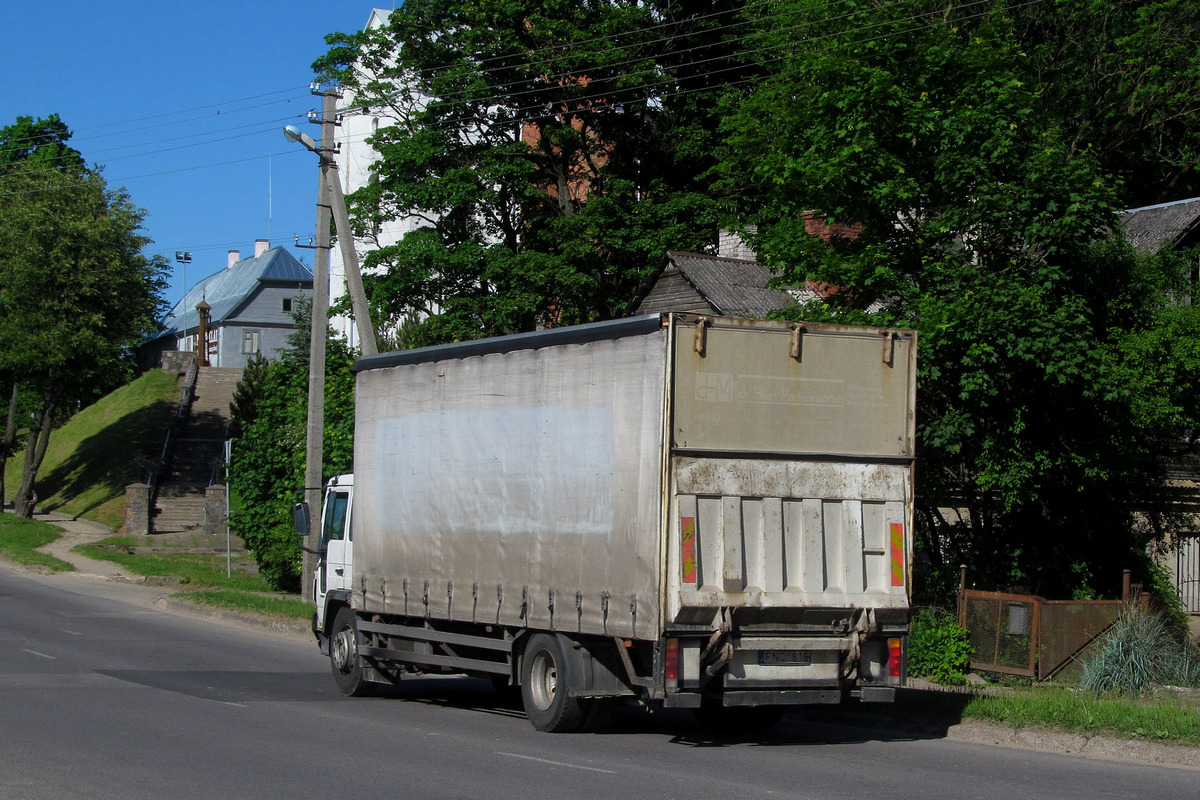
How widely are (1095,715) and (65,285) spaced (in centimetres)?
3951

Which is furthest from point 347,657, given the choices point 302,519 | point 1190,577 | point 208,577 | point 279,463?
point 1190,577

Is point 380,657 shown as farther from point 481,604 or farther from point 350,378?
point 350,378

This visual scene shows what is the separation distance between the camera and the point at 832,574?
988 centimetres

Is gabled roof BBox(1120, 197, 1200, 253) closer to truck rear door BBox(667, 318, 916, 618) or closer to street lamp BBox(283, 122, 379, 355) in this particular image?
street lamp BBox(283, 122, 379, 355)

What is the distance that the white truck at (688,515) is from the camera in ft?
31.0

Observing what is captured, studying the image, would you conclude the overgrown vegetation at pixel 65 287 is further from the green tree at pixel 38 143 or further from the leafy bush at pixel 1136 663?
the leafy bush at pixel 1136 663

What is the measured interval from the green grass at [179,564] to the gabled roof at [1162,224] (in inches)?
803

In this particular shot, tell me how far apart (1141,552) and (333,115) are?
49.6ft

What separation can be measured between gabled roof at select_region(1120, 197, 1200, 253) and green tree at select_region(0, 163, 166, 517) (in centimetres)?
3270

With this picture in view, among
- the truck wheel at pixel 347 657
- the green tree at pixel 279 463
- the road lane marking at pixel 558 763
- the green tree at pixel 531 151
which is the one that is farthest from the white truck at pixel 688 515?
the green tree at pixel 531 151

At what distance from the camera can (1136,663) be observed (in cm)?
1291

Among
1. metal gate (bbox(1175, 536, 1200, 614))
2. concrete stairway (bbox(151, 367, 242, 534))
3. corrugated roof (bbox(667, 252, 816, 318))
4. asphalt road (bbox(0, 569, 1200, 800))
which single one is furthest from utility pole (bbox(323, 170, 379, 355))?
concrete stairway (bbox(151, 367, 242, 534))

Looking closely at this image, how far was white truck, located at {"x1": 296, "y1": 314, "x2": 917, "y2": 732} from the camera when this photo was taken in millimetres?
9453

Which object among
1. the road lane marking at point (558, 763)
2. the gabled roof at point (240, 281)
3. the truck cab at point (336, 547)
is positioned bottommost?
the road lane marking at point (558, 763)
